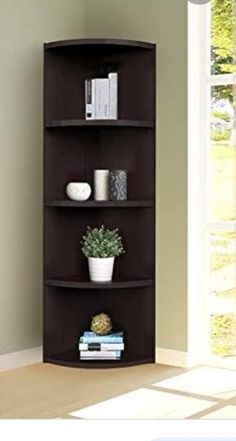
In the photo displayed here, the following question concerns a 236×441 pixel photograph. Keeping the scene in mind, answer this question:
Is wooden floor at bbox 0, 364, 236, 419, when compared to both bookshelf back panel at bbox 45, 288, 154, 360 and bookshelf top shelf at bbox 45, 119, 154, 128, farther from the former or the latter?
bookshelf top shelf at bbox 45, 119, 154, 128

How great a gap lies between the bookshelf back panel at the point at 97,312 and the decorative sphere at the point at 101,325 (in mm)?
157

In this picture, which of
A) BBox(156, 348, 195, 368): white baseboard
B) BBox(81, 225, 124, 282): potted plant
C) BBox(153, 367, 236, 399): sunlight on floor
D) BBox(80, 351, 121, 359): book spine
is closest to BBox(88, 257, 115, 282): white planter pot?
BBox(81, 225, 124, 282): potted plant

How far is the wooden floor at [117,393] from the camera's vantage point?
2.75 m

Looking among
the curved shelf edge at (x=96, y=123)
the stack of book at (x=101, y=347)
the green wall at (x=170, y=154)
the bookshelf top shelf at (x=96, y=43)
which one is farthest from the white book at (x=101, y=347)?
the bookshelf top shelf at (x=96, y=43)

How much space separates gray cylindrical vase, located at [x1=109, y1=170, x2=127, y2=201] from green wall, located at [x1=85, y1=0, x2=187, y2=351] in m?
0.20

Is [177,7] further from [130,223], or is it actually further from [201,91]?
[130,223]

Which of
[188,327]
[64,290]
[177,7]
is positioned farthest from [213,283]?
[177,7]

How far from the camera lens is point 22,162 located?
3.62 m

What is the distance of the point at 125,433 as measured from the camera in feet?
0.92

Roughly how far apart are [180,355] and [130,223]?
73 cm

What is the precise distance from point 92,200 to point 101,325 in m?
0.64

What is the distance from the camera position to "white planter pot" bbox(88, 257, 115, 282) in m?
3.53

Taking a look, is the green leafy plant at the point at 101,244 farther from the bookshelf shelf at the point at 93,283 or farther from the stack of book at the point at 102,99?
the stack of book at the point at 102,99

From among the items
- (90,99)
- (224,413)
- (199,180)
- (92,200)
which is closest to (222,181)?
(199,180)
